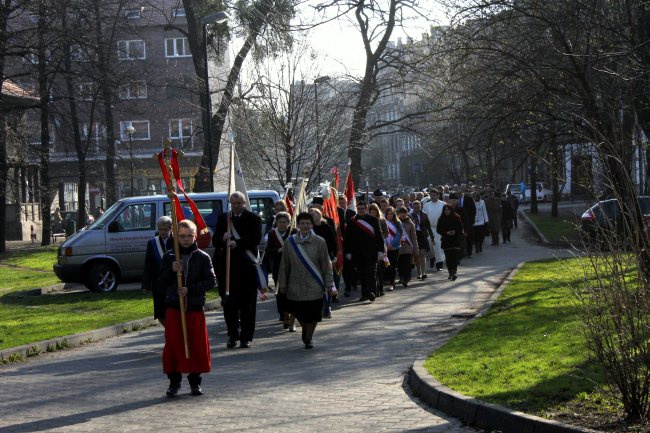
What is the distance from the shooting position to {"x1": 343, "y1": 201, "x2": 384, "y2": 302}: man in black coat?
64.1 ft

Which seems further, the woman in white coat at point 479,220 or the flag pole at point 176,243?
the woman in white coat at point 479,220

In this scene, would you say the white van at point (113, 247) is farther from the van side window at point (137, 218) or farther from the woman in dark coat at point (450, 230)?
the woman in dark coat at point (450, 230)

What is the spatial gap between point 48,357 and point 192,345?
180 inches

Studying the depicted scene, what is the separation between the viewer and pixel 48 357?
46.4 feet

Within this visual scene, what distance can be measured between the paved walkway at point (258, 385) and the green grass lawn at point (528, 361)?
48 cm

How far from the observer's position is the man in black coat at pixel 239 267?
13.9 metres

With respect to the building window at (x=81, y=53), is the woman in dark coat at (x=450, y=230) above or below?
below

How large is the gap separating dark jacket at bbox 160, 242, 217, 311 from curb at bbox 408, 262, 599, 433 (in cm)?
220

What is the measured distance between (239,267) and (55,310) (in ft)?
23.9

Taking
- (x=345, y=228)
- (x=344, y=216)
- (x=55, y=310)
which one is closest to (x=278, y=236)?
(x=345, y=228)

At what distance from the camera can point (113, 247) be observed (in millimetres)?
24062

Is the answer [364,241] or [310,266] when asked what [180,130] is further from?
[310,266]

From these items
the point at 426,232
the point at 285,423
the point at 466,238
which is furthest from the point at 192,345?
the point at 466,238

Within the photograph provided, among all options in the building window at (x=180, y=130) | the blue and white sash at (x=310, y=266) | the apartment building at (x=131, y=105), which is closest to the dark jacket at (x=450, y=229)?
the blue and white sash at (x=310, y=266)
